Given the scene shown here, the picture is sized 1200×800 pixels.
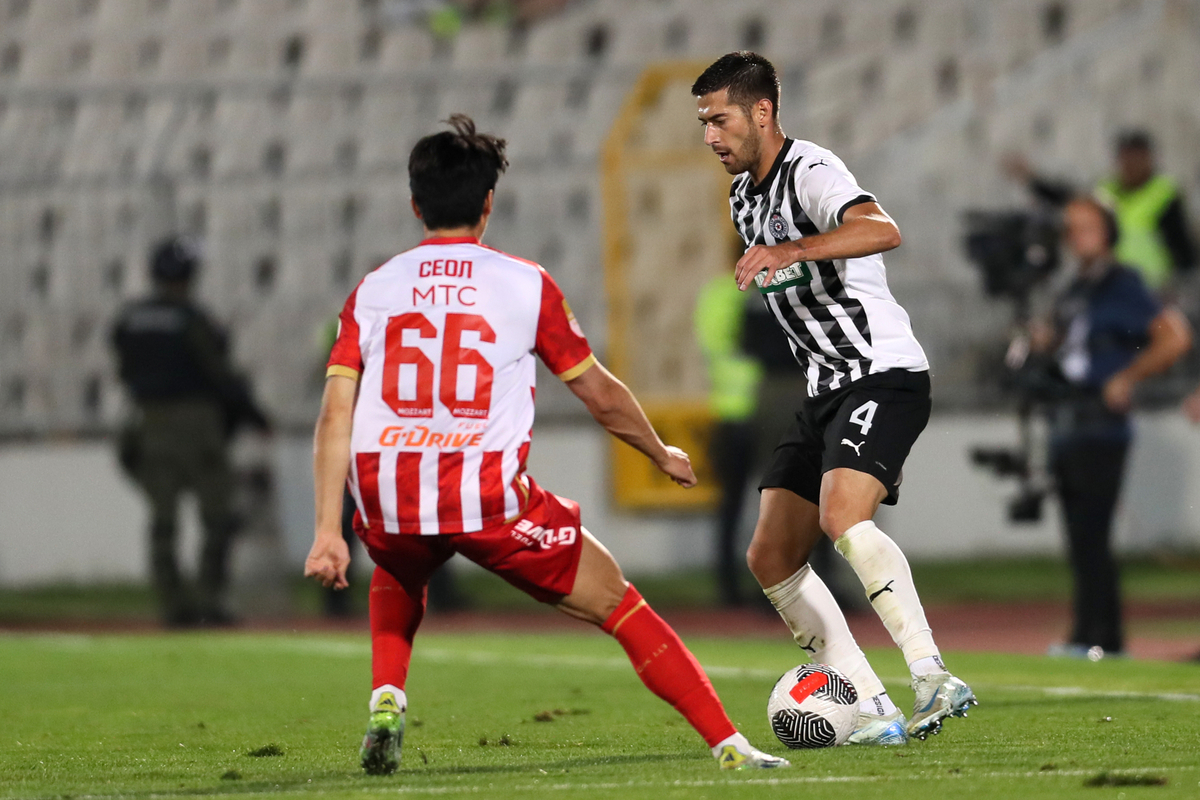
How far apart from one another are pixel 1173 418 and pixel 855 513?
948 cm

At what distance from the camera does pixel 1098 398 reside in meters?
9.08

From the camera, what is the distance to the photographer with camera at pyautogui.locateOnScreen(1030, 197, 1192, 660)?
29.0 feet

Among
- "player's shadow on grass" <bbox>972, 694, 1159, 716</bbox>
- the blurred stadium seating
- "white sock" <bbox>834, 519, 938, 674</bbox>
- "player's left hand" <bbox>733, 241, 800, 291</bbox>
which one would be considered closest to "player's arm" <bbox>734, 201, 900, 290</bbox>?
"player's left hand" <bbox>733, 241, 800, 291</bbox>

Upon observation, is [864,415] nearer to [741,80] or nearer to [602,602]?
[741,80]

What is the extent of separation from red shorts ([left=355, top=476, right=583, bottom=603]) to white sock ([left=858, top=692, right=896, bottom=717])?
1.15m

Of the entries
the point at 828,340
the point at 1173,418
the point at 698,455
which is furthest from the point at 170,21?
the point at 828,340

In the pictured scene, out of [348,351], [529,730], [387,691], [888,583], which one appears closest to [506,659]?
[529,730]

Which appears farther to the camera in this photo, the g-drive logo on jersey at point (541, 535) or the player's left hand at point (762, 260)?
the player's left hand at point (762, 260)

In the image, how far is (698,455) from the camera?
14.1m

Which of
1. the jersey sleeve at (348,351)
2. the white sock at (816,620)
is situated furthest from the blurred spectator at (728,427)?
the jersey sleeve at (348,351)

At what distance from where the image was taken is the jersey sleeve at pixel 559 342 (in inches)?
175

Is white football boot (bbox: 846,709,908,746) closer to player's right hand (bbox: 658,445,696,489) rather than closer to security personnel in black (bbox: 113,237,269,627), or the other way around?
player's right hand (bbox: 658,445,696,489)

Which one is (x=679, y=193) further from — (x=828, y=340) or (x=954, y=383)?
(x=828, y=340)

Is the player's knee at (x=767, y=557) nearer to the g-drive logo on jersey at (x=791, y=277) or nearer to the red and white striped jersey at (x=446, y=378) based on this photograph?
the g-drive logo on jersey at (x=791, y=277)
